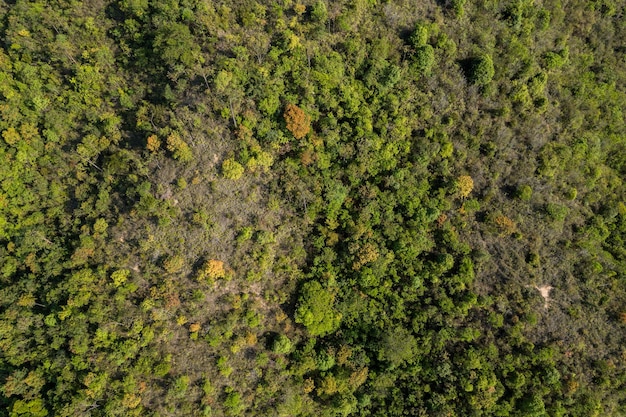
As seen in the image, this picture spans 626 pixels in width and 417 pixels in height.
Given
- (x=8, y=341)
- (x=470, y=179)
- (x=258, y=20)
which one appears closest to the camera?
(x=8, y=341)

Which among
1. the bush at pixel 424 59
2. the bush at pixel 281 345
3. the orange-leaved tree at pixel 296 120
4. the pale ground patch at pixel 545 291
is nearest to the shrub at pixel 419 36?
the bush at pixel 424 59

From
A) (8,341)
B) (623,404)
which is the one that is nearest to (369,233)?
(623,404)

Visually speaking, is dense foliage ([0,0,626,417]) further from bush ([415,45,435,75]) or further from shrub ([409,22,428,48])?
bush ([415,45,435,75])

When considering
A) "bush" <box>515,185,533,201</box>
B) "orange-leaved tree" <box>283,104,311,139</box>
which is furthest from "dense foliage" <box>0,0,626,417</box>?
"bush" <box>515,185,533,201</box>

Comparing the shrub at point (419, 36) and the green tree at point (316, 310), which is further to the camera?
the shrub at point (419, 36)

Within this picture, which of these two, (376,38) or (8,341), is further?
(376,38)

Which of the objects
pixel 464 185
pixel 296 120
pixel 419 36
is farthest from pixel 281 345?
pixel 419 36

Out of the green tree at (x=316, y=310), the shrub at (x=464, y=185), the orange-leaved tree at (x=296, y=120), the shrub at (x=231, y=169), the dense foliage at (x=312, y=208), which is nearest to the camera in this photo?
the dense foliage at (x=312, y=208)

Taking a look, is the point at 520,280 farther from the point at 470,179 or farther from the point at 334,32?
the point at 334,32

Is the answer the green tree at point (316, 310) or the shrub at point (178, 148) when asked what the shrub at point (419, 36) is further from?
the green tree at point (316, 310)
